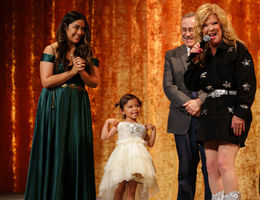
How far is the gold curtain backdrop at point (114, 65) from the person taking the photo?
3783 millimetres

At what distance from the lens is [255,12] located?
12.3 feet

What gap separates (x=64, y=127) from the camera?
245 cm

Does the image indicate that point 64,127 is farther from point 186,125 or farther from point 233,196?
point 233,196

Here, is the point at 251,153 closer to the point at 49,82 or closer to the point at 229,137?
the point at 229,137

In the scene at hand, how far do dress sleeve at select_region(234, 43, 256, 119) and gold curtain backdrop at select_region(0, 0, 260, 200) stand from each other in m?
1.71

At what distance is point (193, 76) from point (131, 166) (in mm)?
971

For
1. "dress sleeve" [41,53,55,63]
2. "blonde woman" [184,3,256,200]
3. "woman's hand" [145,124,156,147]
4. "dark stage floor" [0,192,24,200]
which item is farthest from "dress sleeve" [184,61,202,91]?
"dark stage floor" [0,192,24,200]

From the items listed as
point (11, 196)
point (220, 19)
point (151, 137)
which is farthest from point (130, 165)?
point (11, 196)

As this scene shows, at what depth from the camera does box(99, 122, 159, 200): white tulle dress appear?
114 inches

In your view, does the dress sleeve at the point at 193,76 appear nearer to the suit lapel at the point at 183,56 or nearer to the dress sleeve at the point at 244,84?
the dress sleeve at the point at 244,84

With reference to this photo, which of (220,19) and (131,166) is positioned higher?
(220,19)

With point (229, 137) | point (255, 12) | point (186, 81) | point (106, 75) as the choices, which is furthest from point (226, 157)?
point (106, 75)

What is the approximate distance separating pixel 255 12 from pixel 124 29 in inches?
54.8

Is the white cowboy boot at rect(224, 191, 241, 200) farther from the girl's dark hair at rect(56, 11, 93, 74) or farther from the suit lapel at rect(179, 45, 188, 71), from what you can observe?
the girl's dark hair at rect(56, 11, 93, 74)
